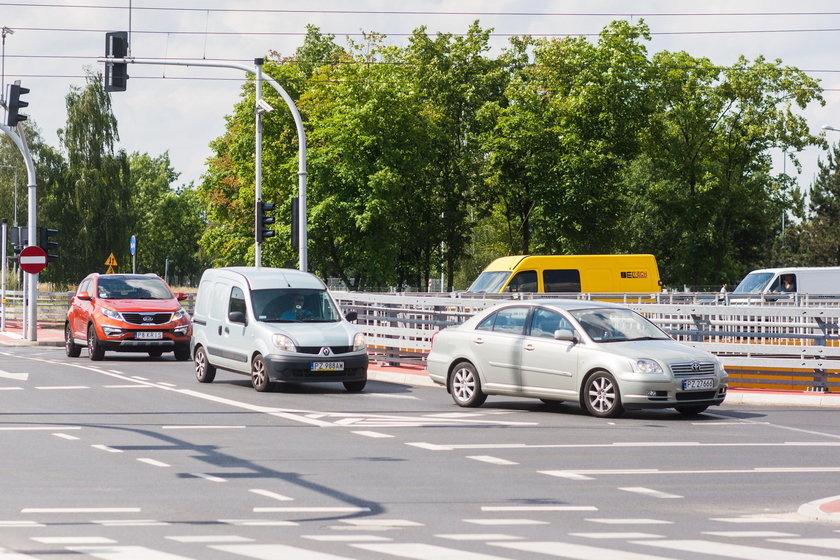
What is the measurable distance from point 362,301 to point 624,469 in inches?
616

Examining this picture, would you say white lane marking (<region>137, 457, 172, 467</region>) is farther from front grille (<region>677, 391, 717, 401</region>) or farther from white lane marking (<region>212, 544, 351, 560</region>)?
front grille (<region>677, 391, 717, 401</region>)

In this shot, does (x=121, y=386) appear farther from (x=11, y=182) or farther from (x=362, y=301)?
(x=11, y=182)

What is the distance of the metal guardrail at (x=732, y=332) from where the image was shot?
67.2 feet

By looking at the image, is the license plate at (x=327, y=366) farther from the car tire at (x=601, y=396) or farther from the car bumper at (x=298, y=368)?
the car tire at (x=601, y=396)

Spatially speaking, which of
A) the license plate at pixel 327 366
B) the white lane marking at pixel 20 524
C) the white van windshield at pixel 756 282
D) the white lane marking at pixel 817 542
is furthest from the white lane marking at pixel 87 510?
the white van windshield at pixel 756 282

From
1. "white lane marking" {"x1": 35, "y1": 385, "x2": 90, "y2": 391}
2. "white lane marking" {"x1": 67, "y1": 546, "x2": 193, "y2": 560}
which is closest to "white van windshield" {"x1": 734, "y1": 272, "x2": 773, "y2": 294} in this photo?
"white lane marking" {"x1": 35, "y1": 385, "x2": 90, "y2": 391}

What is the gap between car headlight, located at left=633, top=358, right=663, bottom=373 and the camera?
1577cm

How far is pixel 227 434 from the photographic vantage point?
14.1 m

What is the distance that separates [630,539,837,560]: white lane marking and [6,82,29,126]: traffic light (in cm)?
2546

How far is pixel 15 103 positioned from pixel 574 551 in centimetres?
2568

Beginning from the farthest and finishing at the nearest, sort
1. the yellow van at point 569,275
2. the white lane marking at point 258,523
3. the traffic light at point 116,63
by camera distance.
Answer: the yellow van at point 569,275, the traffic light at point 116,63, the white lane marking at point 258,523

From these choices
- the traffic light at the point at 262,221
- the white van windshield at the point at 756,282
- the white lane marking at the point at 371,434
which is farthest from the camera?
the white van windshield at the point at 756,282

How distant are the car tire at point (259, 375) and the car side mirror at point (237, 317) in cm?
68

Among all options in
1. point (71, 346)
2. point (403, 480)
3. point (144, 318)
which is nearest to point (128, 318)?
point (144, 318)
